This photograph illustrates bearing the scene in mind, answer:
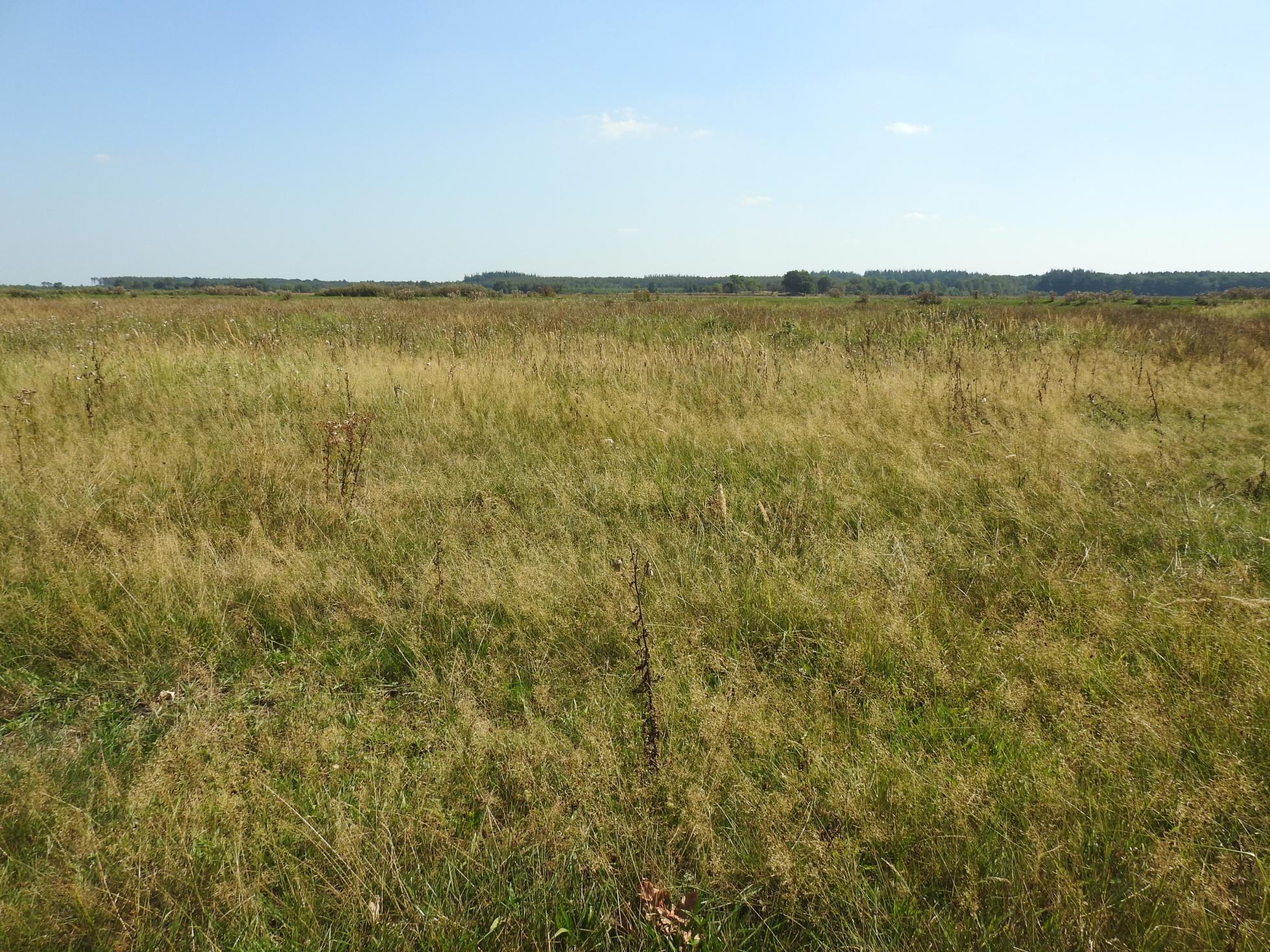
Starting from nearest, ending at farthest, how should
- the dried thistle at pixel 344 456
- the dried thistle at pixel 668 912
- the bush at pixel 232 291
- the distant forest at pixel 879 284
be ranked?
the dried thistle at pixel 668 912 → the dried thistle at pixel 344 456 → the bush at pixel 232 291 → the distant forest at pixel 879 284

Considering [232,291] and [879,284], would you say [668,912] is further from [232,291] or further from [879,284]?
[879,284]

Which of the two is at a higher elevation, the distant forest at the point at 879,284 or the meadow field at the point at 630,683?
the distant forest at the point at 879,284

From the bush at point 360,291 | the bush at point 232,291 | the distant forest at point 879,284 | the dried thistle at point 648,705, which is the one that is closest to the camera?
the dried thistle at point 648,705

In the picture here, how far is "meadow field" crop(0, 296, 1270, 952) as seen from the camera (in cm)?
162

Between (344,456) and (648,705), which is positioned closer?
(648,705)

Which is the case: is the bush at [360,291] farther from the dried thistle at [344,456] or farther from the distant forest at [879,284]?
the dried thistle at [344,456]

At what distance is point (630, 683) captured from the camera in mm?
2473

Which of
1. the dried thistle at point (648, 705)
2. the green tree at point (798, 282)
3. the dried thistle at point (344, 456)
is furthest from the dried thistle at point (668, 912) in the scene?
the green tree at point (798, 282)

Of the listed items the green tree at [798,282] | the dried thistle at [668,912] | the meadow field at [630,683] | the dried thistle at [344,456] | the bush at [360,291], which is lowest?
the dried thistle at [668,912]

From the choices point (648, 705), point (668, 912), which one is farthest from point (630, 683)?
point (668, 912)

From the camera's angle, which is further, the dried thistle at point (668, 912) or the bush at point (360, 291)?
the bush at point (360, 291)

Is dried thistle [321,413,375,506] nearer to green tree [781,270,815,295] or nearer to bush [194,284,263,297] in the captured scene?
bush [194,284,263,297]

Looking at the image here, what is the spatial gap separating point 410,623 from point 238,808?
103 cm

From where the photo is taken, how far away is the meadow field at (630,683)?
63.7 inches
